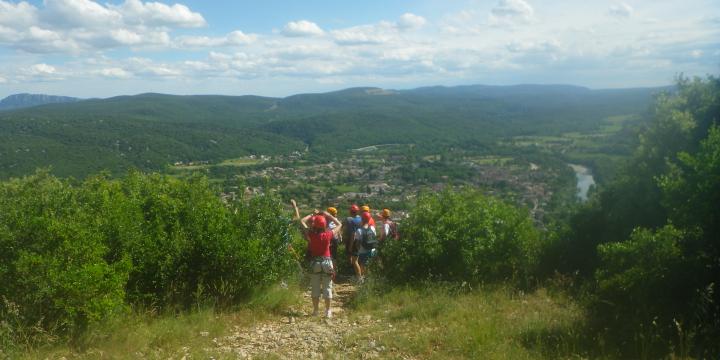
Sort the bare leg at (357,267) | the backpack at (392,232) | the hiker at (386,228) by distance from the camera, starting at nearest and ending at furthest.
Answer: the bare leg at (357,267), the backpack at (392,232), the hiker at (386,228)

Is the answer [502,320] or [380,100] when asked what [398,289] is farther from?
[380,100]

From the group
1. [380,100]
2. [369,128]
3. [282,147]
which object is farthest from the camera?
[380,100]

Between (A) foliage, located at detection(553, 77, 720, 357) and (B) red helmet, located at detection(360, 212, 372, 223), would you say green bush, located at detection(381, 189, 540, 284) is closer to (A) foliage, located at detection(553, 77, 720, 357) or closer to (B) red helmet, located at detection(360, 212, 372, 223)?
(B) red helmet, located at detection(360, 212, 372, 223)

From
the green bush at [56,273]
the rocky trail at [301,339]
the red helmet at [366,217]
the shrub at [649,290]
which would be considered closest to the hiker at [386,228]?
the red helmet at [366,217]

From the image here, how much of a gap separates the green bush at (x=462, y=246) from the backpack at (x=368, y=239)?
0.28 m

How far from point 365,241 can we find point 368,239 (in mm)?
64

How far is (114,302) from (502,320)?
396 centimetres

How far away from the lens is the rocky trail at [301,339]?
15.8 feet

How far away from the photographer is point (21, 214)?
17.4 ft

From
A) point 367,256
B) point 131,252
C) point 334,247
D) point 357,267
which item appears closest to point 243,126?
point 334,247

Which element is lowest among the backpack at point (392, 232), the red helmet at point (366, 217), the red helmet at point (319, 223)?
the backpack at point (392, 232)

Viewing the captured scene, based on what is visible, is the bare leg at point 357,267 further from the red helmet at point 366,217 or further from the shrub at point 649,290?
the shrub at point 649,290

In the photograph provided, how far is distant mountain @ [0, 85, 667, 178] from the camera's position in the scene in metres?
60.2

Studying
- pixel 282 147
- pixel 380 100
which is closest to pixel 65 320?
pixel 282 147
